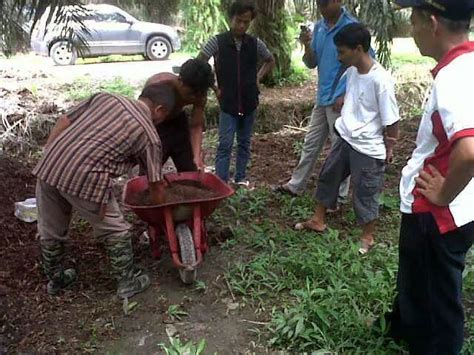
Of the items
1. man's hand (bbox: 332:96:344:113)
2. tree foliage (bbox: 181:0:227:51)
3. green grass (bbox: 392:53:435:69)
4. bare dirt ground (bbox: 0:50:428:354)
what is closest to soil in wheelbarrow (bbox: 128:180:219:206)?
bare dirt ground (bbox: 0:50:428:354)

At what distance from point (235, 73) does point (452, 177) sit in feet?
10.0

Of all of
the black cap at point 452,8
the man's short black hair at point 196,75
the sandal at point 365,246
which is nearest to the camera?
the black cap at point 452,8

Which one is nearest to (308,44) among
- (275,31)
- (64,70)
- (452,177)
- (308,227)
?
(308,227)

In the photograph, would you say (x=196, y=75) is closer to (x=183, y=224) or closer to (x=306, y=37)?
(x=183, y=224)

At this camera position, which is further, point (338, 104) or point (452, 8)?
point (338, 104)

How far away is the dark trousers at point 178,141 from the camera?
13.3 ft

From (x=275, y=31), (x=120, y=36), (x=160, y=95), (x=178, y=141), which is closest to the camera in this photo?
(x=160, y=95)

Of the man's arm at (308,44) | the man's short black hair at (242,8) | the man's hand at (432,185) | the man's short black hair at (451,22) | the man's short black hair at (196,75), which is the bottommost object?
the man's hand at (432,185)

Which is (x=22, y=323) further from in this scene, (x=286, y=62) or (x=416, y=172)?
(x=286, y=62)

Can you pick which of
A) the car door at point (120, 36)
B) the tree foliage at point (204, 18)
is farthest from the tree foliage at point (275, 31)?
the car door at point (120, 36)

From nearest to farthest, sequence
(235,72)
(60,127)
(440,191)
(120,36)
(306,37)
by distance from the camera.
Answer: (440,191)
(60,127)
(306,37)
(235,72)
(120,36)

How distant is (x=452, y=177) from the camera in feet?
6.53

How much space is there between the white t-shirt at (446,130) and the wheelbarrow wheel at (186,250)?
1520 mm

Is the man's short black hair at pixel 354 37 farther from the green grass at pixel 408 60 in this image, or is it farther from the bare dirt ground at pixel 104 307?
the green grass at pixel 408 60
